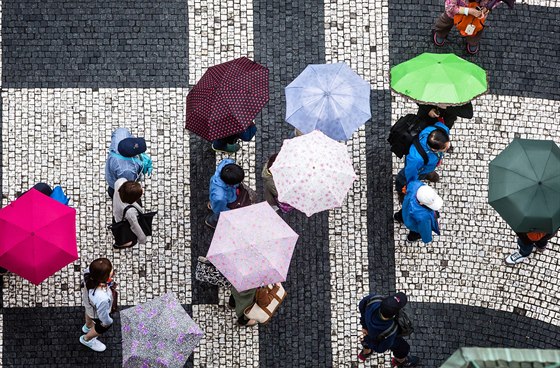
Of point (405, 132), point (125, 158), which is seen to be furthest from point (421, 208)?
point (125, 158)

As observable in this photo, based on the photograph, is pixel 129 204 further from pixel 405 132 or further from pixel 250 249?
pixel 405 132

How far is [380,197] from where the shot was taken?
1159 cm

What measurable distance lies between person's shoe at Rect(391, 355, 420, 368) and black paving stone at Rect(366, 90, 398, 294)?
35.0 inches

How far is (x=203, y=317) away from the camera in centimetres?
1120

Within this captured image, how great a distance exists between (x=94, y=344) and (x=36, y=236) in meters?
2.00

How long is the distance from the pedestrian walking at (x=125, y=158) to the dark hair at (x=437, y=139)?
10.4 feet

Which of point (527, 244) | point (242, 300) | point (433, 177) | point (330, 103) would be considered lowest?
point (242, 300)

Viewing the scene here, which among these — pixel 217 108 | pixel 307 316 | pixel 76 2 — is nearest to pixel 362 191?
pixel 307 316

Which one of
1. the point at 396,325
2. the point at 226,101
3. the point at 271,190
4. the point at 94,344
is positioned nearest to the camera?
the point at 396,325

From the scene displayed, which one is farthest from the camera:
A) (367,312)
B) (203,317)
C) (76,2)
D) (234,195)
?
(76,2)

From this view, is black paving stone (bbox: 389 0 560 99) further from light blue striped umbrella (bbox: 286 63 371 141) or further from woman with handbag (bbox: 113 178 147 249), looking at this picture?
woman with handbag (bbox: 113 178 147 249)

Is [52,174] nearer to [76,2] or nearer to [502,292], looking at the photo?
[76,2]

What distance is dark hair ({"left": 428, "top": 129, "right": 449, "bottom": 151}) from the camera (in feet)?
32.7

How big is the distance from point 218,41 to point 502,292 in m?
4.87
